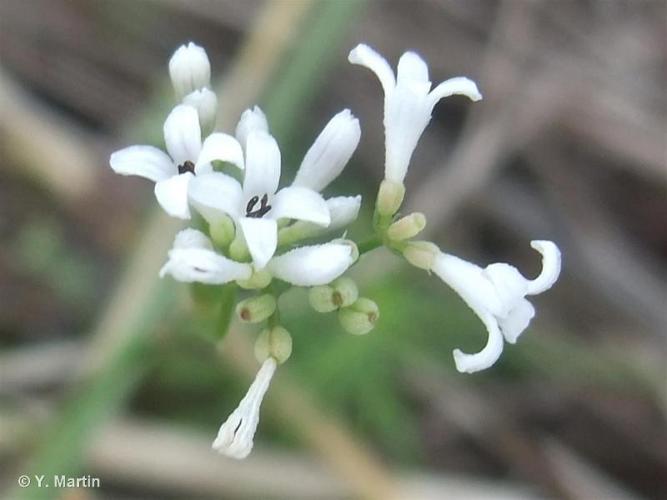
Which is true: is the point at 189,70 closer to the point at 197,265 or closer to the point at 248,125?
the point at 248,125

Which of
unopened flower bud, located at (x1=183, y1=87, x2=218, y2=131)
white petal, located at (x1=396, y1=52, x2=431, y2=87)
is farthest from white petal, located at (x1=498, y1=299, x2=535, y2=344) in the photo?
unopened flower bud, located at (x1=183, y1=87, x2=218, y2=131)

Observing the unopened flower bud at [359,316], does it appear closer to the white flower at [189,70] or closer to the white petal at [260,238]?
the white petal at [260,238]

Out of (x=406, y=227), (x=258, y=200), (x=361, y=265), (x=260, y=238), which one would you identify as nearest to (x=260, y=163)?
(x=258, y=200)

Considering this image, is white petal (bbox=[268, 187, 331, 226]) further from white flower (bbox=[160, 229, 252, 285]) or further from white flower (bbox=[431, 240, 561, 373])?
white flower (bbox=[431, 240, 561, 373])

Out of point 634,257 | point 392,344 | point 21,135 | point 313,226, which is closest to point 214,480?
point 392,344

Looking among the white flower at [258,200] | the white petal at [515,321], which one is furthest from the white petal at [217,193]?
the white petal at [515,321]

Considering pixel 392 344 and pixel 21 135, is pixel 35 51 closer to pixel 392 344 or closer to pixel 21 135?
pixel 21 135
